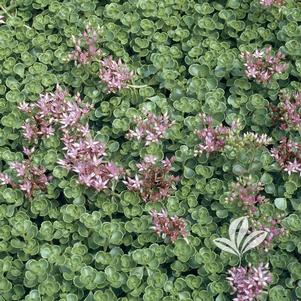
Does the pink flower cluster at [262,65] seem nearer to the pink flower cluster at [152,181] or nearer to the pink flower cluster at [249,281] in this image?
the pink flower cluster at [152,181]

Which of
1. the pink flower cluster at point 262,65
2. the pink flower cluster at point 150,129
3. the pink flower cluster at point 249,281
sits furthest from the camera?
the pink flower cluster at point 262,65

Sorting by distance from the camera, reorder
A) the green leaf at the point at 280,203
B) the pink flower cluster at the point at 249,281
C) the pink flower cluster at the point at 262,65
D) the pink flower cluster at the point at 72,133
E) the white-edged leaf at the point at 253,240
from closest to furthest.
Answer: the pink flower cluster at the point at 249,281
the white-edged leaf at the point at 253,240
the green leaf at the point at 280,203
the pink flower cluster at the point at 72,133
the pink flower cluster at the point at 262,65

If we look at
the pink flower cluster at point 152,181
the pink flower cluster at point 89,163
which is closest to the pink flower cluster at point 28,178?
the pink flower cluster at point 89,163

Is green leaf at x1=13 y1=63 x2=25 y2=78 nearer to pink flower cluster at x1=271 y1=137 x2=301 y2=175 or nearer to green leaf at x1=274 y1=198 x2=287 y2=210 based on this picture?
pink flower cluster at x1=271 y1=137 x2=301 y2=175

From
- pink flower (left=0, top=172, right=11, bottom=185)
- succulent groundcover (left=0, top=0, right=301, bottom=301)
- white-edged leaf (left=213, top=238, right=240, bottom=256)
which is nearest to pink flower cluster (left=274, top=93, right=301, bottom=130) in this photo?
succulent groundcover (left=0, top=0, right=301, bottom=301)

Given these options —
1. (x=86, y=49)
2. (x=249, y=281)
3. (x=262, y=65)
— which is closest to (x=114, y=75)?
(x=86, y=49)

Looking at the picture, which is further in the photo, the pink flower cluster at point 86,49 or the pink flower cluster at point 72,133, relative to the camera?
the pink flower cluster at point 86,49

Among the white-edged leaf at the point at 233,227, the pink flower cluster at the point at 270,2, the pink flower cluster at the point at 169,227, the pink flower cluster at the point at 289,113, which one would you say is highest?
the pink flower cluster at the point at 270,2

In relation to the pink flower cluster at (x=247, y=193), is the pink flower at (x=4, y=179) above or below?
below
